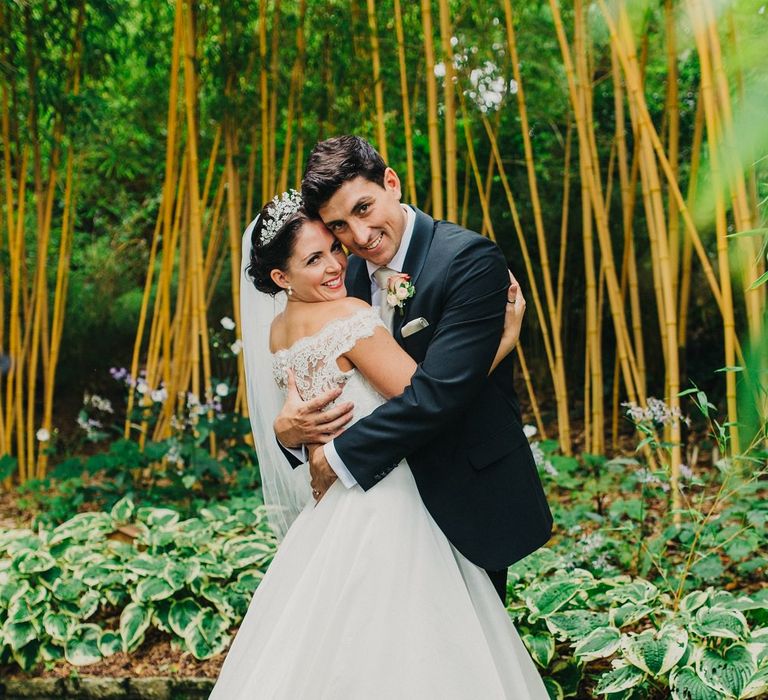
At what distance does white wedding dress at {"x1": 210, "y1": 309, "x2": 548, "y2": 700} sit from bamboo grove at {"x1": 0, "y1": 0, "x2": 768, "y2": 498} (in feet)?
2.34

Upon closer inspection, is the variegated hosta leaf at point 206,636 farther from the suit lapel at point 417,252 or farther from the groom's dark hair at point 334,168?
the groom's dark hair at point 334,168

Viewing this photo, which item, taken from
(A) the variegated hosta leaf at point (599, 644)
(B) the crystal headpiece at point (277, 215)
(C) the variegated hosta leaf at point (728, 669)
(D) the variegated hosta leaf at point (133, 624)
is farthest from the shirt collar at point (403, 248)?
(D) the variegated hosta leaf at point (133, 624)

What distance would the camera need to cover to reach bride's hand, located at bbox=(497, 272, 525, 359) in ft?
5.35

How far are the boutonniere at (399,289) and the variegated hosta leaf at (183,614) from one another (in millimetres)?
1315

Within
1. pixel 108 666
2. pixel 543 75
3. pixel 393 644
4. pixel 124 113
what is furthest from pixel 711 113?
pixel 124 113

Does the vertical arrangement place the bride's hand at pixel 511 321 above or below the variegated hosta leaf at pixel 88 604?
above

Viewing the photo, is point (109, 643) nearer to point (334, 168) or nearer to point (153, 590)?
point (153, 590)

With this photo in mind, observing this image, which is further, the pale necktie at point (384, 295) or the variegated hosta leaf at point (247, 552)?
the variegated hosta leaf at point (247, 552)

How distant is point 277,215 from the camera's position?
1637 millimetres

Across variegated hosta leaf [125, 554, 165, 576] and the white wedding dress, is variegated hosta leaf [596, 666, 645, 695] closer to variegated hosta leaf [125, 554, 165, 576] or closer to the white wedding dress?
the white wedding dress

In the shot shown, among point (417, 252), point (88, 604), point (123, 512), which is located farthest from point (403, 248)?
point (123, 512)

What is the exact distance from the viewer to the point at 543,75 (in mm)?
5230

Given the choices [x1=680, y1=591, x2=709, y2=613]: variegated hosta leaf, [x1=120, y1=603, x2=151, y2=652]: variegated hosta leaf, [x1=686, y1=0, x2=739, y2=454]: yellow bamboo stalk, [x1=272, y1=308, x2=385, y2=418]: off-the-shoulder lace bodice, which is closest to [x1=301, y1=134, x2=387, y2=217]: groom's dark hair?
[x1=272, y1=308, x2=385, y2=418]: off-the-shoulder lace bodice

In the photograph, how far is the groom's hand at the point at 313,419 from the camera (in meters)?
1.59
